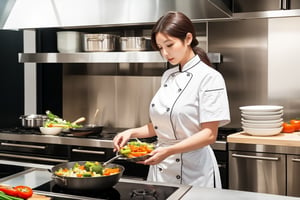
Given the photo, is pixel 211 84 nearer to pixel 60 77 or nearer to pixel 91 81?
pixel 91 81

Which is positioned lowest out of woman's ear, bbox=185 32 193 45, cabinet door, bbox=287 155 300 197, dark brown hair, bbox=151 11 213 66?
cabinet door, bbox=287 155 300 197

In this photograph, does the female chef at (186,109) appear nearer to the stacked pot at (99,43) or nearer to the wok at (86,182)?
the wok at (86,182)

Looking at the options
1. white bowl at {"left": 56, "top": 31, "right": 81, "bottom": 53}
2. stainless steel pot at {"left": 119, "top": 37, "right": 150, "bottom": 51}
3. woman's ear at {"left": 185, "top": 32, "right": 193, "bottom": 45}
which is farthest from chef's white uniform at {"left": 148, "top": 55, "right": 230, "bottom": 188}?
white bowl at {"left": 56, "top": 31, "right": 81, "bottom": 53}

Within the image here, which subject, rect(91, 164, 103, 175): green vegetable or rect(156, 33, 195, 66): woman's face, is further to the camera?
rect(156, 33, 195, 66): woman's face

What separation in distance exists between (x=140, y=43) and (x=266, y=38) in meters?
0.94

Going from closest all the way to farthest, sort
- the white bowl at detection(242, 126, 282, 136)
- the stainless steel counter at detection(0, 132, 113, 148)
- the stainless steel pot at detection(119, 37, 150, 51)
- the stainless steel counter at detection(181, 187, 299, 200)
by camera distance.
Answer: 1. the stainless steel counter at detection(181, 187, 299, 200)
2. the white bowl at detection(242, 126, 282, 136)
3. the stainless steel counter at detection(0, 132, 113, 148)
4. the stainless steel pot at detection(119, 37, 150, 51)

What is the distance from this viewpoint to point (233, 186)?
2.88 meters

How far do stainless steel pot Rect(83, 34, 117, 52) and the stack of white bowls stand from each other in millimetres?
1437

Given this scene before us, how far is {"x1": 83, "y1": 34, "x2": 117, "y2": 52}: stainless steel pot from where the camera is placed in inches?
139

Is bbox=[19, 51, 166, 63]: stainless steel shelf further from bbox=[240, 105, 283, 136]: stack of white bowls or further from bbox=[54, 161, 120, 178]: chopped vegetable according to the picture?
bbox=[54, 161, 120, 178]: chopped vegetable

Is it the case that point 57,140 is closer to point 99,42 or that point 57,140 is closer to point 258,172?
point 99,42

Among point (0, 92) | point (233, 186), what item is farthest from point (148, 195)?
point (0, 92)

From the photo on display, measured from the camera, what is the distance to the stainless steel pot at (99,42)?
139 inches

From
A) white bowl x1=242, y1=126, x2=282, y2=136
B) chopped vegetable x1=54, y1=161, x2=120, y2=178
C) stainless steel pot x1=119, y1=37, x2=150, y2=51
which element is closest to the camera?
chopped vegetable x1=54, y1=161, x2=120, y2=178
